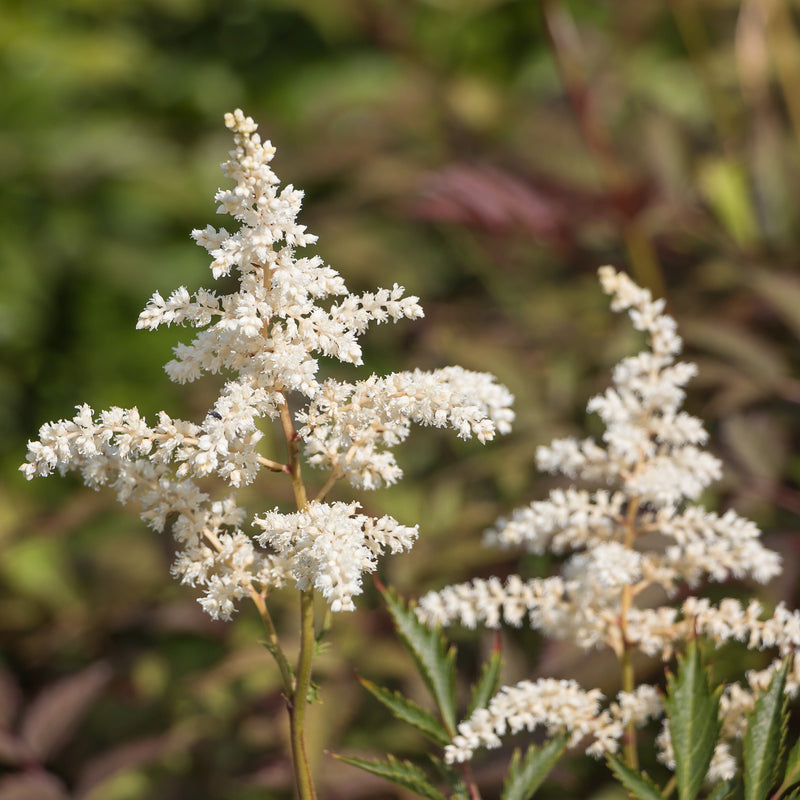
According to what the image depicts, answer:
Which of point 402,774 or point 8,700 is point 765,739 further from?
point 8,700

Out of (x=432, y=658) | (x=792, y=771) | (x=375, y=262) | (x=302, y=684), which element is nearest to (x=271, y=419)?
(x=302, y=684)

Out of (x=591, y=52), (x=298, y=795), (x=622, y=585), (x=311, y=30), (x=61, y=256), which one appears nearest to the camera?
(x=298, y=795)

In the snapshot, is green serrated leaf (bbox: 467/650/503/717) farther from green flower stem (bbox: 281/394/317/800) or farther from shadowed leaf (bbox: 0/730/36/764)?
shadowed leaf (bbox: 0/730/36/764)

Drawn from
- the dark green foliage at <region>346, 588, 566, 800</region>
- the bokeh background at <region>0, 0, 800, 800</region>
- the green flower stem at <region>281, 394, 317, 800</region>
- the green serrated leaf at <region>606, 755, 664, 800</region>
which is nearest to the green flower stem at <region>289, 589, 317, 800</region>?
the green flower stem at <region>281, 394, 317, 800</region>

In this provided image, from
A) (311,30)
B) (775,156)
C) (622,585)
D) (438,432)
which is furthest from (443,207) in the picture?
(311,30)

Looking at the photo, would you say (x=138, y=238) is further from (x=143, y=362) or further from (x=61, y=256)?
(x=143, y=362)

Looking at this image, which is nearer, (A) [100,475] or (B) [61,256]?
(A) [100,475]
